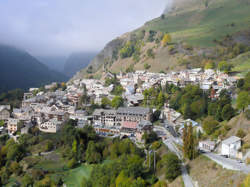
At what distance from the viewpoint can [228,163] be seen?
28.6m

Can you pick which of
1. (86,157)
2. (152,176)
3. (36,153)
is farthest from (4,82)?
(152,176)

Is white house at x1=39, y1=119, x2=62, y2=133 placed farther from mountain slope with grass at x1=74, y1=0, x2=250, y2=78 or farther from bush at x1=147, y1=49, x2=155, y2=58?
bush at x1=147, y1=49, x2=155, y2=58

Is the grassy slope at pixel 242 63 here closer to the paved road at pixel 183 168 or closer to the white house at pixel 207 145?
the paved road at pixel 183 168

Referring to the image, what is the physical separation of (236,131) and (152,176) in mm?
14285

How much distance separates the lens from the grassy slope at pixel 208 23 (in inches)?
4394

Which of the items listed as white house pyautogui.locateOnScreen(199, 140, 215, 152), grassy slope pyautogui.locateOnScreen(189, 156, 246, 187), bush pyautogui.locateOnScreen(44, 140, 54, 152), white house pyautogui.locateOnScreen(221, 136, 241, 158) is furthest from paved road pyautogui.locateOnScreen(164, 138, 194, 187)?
bush pyautogui.locateOnScreen(44, 140, 54, 152)

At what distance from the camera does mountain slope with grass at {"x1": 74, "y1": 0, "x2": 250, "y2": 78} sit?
96.0 m

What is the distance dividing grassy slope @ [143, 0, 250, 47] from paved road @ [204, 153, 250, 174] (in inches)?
3152

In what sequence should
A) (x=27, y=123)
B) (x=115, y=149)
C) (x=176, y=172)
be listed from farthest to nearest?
(x=27, y=123) < (x=115, y=149) < (x=176, y=172)

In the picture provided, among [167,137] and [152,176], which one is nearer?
[152,176]

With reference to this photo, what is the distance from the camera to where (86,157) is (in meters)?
44.9

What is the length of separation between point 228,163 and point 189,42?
89165mm

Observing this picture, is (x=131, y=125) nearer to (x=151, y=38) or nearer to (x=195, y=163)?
(x=195, y=163)

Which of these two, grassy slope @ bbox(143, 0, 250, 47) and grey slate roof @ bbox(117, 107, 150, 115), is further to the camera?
grassy slope @ bbox(143, 0, 250, 47)
